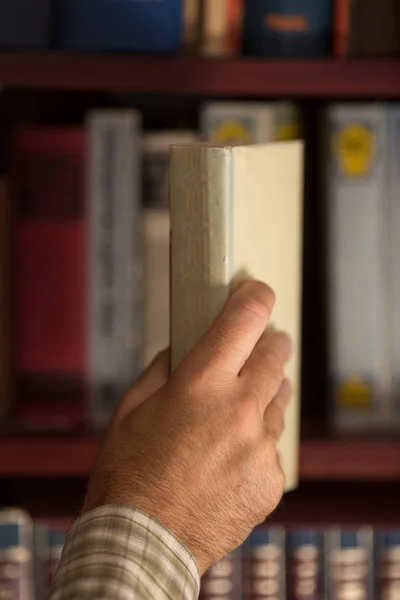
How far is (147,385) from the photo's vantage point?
2.24ft

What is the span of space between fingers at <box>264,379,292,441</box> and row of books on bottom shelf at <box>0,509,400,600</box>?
0.27 meters

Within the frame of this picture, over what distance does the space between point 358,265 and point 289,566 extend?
312mm

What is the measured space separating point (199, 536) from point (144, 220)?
15.8 inches

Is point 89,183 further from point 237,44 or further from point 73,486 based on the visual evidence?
point 73,486

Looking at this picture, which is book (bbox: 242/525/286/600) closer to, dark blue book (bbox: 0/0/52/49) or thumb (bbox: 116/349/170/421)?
thumb (bbox: 116/349/170/421)

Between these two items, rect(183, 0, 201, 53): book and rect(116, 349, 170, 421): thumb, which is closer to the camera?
rect(116, 349, 170, 421): thumb

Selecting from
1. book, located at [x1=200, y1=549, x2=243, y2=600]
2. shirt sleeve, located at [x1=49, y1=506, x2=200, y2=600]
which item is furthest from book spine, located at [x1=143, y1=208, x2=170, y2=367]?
shirt sleeve, located at [x1=49, y1=506, x2=200, y2=600]

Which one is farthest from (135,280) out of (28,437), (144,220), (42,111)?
(42,111)

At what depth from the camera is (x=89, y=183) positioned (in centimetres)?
90

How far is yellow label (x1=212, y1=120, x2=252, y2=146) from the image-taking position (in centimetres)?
90

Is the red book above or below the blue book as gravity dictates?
below

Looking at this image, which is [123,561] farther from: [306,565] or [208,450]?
[306,565]

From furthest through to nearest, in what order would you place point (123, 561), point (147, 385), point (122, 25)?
1. point (122, 25)
2. point (147, 385)
3. point (123, 561)

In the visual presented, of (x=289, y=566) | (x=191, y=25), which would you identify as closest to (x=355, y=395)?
(x=289, y=566)
